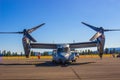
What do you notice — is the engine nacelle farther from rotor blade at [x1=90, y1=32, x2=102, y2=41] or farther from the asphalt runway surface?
rotor blade at [x1=90, y1=32, x2=102, y2=41]

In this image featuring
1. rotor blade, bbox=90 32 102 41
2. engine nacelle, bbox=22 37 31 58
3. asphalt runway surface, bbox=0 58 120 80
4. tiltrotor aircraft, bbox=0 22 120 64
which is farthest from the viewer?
rotor blade, bbox=90 32 102 41

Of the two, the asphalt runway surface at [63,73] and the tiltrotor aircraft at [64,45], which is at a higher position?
the tiltrotor aircraft at [64,45]

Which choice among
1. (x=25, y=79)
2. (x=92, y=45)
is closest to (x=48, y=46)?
(x=92, y=45)

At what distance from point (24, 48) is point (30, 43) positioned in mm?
2079

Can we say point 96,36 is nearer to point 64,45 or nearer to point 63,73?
point 64,45

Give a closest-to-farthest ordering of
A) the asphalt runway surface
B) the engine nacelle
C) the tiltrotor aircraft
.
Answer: the asphalt runway surface → the tiltrotor aircraft → the engine nacelle

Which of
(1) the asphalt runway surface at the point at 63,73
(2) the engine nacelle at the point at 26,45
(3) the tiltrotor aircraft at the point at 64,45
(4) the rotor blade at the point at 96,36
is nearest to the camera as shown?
(1) the asphalt runway surface at the point at 63,73

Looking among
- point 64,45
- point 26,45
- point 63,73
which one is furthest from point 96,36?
point 63,73

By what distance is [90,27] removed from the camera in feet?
115

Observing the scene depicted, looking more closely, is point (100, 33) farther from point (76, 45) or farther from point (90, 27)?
point (76, 45)

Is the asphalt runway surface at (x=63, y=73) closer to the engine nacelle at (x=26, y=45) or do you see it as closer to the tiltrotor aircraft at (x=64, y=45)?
the tiltrotor aircraft at (x=64, y=45)

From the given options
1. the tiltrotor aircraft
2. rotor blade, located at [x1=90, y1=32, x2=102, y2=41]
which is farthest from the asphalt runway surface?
rotor blade, located at [x1=90, y1=32, x2=102, y2=41]

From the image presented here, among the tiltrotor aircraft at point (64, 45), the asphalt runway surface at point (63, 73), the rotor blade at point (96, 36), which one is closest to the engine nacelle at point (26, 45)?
the tiltrotor aircraft at point (64, 45)

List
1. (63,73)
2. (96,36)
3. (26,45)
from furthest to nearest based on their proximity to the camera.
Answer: (96,36), (26,45), (63,73)
